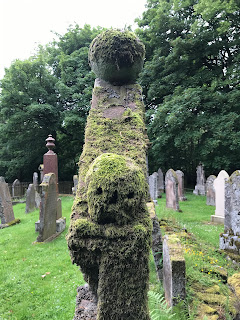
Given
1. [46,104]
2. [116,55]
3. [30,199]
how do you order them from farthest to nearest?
[46,104] < [30,199] < [116,55]

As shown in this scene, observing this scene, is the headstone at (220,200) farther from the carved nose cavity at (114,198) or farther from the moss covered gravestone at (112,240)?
the carved nose cavity at (114,198)

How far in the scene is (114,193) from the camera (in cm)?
172

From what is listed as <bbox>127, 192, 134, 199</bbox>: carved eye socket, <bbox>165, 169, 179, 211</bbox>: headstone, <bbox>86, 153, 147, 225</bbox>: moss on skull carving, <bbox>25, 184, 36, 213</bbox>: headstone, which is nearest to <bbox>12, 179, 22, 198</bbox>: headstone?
<bbox>25, 184, 36, 213</bbox>: headstone

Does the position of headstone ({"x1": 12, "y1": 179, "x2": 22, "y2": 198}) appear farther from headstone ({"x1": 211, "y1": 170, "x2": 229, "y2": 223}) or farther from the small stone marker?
headstone ({"x1": 211, "y1": 170, "x2": 229, "y2": 223})

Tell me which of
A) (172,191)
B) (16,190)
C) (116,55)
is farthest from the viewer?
(16,190)

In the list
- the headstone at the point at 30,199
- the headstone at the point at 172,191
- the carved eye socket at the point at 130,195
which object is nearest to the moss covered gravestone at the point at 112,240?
the carved eye socket at the point at 130,195

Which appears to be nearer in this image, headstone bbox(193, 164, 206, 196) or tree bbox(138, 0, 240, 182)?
tree bbox(138, 0, 240, 182)

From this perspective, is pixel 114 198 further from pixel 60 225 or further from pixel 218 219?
pixel 218 219

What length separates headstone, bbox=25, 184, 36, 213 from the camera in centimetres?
1074

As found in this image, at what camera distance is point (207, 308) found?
2.71 meters

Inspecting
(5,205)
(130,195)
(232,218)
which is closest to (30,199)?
(5,205)

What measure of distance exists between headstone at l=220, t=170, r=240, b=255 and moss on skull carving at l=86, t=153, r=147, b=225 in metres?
4.33

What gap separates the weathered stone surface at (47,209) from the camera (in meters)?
6.21

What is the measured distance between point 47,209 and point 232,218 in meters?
5.15
